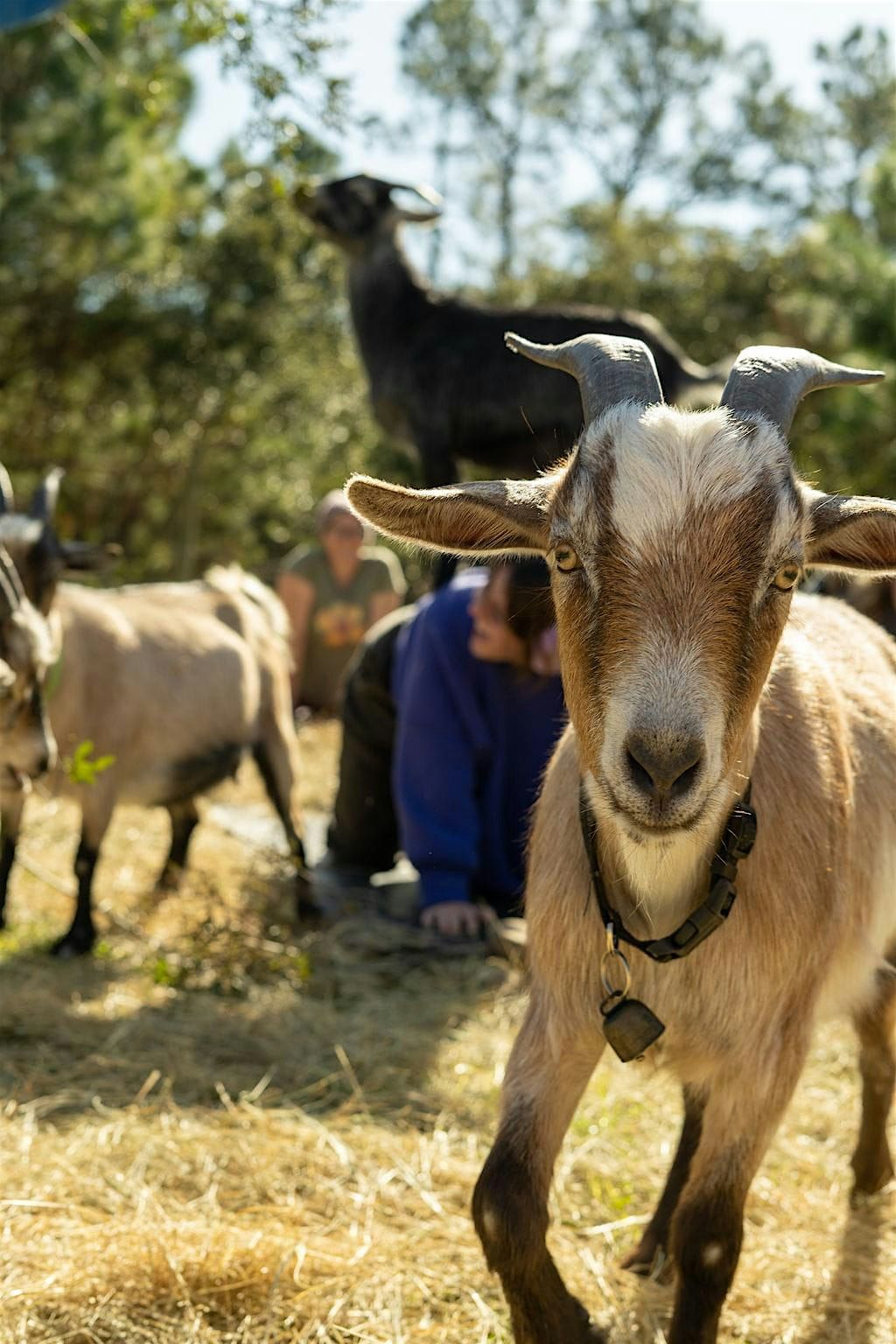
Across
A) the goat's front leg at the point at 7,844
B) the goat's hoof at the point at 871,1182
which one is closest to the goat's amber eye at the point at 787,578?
the goat's hoof at the point at 871,1182

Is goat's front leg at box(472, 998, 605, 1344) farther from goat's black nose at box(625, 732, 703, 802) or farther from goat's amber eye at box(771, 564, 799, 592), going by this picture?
goat's amber eye at box(771, 564, 799, 592)

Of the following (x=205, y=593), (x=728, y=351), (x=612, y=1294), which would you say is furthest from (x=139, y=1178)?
(x=728, y=351)

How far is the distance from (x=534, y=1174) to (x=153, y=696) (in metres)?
3.69

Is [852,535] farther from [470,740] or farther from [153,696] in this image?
[153,696]

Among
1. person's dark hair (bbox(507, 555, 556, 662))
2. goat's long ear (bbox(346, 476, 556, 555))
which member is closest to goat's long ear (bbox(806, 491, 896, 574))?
goat's long ear (bbox(346, 476, 556, 555))

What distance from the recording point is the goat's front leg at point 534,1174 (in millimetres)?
2275

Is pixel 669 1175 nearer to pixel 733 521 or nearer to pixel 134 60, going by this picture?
pixel 733 521

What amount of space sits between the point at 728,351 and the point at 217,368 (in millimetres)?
6937

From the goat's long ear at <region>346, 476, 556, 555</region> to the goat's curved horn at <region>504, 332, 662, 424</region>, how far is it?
0.18 meters

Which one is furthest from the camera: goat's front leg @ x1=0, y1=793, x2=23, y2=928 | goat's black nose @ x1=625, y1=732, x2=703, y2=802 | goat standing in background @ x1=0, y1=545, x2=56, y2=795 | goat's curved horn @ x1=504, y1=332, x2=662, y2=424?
goat's front leg @ x1=0, y1=793, x2=23, y2=928

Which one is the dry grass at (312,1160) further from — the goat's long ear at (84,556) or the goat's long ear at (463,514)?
the goat's long ear at (463,514)

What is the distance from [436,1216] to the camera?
3025 millimetres

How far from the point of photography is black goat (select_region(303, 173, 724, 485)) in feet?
19.8

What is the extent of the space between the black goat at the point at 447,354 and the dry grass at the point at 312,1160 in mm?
2490
